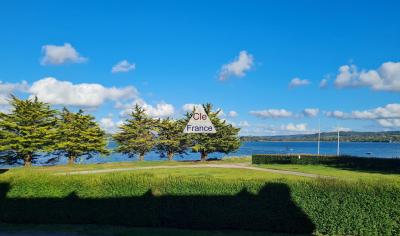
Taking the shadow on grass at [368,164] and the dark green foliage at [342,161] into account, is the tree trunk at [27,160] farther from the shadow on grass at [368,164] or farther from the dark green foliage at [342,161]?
the shadow on grass at [368,164]

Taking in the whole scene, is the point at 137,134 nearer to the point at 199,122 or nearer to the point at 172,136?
the point at 172,136

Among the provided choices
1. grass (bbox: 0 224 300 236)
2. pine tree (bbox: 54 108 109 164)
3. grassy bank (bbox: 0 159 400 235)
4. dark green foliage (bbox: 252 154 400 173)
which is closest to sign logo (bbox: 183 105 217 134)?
dark green foliage (bbox: 252 154 400 173)

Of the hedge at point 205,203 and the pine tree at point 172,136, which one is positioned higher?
the pine tree at point 172,136

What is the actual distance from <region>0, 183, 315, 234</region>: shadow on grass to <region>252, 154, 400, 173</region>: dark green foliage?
99.9 ft

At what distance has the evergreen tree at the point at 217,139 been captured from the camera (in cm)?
5359

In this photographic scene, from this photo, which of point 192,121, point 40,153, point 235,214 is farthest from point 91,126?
point 235,214

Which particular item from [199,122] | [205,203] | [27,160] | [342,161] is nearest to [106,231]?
[205,203]

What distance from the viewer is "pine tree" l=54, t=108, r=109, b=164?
46.2 meters

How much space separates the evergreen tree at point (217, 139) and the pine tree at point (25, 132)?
1875 centimetres

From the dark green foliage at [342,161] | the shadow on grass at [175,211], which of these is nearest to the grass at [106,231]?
the shadow on grass at [175,211]

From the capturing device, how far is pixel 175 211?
49.8ft

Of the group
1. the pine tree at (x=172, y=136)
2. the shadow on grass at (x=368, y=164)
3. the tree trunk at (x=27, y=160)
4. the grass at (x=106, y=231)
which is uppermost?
the pine tree at (x=172, y=136)

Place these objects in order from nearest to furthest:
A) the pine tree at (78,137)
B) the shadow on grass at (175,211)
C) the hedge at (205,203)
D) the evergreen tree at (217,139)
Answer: the hedge at (205,203) → the shadow on grass at (175,211) → the pine tree at (78,137) → the evergreen tree at (217,139)

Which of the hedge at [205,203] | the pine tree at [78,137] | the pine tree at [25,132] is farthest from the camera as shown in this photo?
the pine tree at [78,137]
